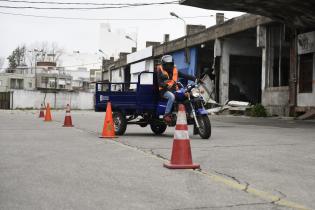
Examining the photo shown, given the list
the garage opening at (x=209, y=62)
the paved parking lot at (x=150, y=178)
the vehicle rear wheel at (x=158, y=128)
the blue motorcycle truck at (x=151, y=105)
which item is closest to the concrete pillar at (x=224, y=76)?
the garage opening at (x=209, y=62)

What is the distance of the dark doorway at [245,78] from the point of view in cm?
3741

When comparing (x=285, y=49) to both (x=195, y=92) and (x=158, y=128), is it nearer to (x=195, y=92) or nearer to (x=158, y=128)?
(x=158, y=128)

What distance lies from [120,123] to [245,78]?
2672cm

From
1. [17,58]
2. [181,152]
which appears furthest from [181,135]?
[17,58]

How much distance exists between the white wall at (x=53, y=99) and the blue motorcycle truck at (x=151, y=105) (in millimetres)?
55851

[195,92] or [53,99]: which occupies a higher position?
[195,92]

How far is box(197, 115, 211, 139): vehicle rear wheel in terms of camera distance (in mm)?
11875

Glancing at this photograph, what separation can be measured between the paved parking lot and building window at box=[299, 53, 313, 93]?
1646cm

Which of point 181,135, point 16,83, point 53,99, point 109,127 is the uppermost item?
point 16,83

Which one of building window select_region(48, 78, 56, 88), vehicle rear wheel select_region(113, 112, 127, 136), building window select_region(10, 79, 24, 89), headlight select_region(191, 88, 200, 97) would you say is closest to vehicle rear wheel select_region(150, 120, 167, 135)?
vehicle rear wheel select_region(113, 112, 127, 136)

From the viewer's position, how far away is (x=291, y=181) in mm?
6254

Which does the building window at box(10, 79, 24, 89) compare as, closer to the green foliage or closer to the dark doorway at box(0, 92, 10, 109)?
the dark doorway at box(0, 92, 10, 109)

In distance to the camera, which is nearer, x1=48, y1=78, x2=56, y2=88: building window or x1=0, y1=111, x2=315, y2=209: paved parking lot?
x1=0, y1=111, x2=315, y2=209: paved parking lot

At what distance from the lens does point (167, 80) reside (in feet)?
40.3
